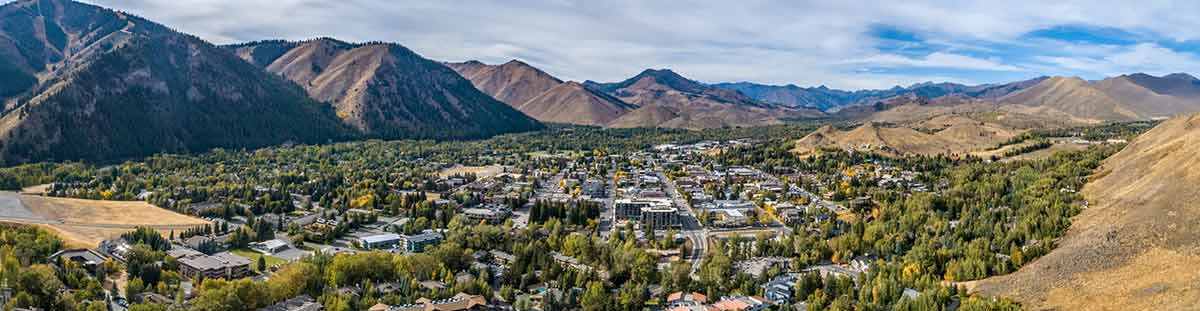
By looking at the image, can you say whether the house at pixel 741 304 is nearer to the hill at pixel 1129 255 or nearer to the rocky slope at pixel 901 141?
the hill at pixel 1129 255

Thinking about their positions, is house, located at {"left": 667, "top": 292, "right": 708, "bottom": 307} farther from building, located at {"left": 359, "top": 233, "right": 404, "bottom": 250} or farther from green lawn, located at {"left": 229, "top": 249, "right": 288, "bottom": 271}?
green lawn, located at {"left": 229, "top": 249, "right": 288, "bottom": 271}

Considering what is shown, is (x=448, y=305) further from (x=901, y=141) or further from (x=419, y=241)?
(x=901, y=141)

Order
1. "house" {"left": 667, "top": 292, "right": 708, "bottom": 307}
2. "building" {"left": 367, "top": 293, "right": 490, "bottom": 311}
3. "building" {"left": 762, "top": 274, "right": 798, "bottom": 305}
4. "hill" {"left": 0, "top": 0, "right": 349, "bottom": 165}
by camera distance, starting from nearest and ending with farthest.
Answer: "building" {"left": 367, "top": 293, "right": 490, "bottom": 311} → "house" {"left": 667, "top": 292, "right": 708, "bottom": 307} → "building" {"left": 762, "top": 274, "right": 798, "bottom": 305} → "hill" {"left": 0, "top": 0, "right": 349, "bottom": 165}

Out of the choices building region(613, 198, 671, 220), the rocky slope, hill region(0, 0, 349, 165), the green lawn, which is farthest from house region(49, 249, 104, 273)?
the rocky slope

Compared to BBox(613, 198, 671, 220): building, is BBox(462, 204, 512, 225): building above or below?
below

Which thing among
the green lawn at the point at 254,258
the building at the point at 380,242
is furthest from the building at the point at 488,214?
the green lawn at the point at 254,258

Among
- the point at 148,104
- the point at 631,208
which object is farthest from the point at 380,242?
the point at 148,104
